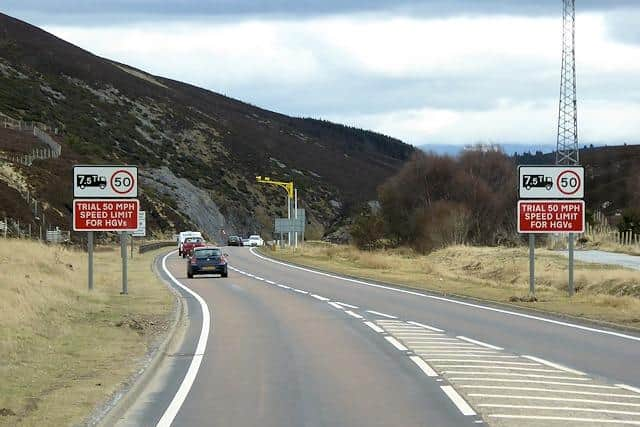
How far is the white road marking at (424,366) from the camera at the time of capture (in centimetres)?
1384

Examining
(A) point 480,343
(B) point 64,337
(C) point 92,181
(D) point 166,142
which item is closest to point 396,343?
(A) point 480,343

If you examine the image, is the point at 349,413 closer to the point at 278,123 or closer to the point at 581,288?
the point at 581,288

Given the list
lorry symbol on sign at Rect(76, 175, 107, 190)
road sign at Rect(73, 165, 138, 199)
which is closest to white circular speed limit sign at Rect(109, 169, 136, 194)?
road sign at Rect(73, 165, 138, 199)

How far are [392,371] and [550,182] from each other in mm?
16889

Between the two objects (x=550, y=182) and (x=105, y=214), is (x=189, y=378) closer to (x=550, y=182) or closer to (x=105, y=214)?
(x=550, y=182)

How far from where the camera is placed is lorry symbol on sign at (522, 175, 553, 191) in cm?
3003

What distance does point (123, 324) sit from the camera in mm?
21156

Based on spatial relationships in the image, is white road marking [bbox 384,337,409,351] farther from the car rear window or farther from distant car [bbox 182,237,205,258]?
distant car [bbox 182,237,205,258]

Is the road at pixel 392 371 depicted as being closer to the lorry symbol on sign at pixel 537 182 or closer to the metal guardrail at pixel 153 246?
the lorry symbol on sign at pixel 537 182

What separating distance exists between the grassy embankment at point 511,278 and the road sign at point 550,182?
279 centimetres

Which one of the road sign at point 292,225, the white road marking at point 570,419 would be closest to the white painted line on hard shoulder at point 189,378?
the white road marking at point 570,419

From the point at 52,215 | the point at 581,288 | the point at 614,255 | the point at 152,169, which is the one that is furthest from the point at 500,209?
the point at 152,169

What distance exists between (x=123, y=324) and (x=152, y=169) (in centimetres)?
9496

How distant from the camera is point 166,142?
130m
